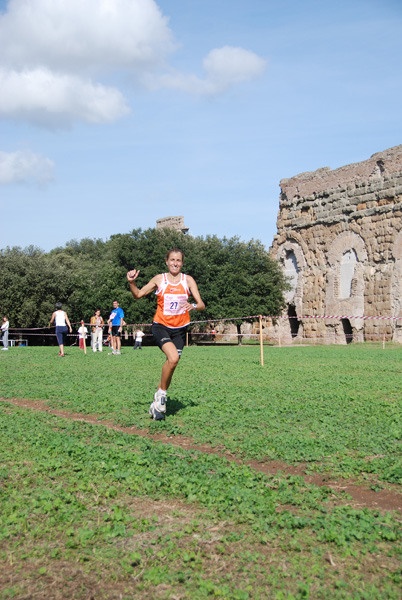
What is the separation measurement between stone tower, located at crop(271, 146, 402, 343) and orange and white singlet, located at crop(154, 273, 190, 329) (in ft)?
90.4

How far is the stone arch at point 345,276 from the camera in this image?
35812 millimetres

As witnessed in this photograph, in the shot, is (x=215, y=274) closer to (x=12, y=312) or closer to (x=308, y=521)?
(x=12, y=312)

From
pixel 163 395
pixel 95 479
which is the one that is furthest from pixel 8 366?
pixel 95 479

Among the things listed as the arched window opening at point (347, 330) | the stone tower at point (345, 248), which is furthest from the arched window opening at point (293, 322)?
the arched window opening at point (347, 330)

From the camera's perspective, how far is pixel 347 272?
122ft

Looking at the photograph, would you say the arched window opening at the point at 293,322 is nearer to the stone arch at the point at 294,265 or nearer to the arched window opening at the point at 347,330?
the stone arch at the point at 294,265

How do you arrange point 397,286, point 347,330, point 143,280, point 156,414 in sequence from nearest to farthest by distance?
point 156,414
point 397,286
point 347,330
point 143,280

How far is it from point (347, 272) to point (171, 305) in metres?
30.6

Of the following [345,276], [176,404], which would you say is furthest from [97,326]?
[176,404]

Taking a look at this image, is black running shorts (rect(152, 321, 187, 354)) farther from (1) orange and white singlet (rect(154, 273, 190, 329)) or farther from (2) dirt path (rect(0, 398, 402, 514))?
(2) dirt path (rect(0, 398, 402, 514))

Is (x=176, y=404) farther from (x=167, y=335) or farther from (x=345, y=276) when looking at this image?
(x=345, y=276)

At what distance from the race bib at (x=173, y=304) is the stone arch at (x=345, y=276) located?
1135 inches

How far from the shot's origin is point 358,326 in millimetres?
35406

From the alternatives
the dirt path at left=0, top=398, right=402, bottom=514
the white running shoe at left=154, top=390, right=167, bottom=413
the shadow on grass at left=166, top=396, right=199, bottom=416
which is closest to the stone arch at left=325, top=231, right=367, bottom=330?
the shadow on grass at left=166, top=396, right=199, bottom=416
